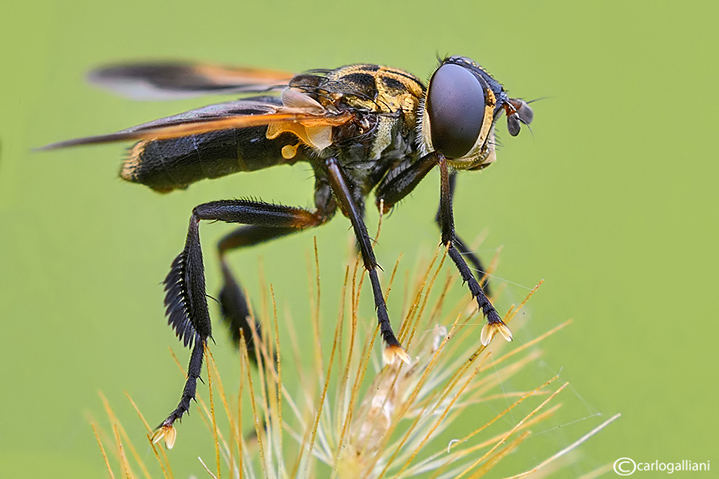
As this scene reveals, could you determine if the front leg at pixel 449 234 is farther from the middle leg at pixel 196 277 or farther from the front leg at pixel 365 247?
the middle leg at pixel 196 277

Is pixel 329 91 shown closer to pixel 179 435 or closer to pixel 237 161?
pixel 237 161

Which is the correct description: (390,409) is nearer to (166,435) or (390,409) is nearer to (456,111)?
(166,435)

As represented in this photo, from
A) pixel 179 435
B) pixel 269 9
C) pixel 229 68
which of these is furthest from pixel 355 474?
pixel 269 9

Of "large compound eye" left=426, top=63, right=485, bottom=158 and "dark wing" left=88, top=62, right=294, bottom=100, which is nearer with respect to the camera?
"large compound eye" left=426, top=63, right=485, bottom=158

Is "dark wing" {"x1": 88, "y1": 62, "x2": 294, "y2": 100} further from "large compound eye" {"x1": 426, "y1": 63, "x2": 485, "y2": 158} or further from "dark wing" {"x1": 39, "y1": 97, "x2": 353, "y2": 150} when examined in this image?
"large compound eye" {"x1": 426, "y1": 63, "x2": 485, "y2": 158}

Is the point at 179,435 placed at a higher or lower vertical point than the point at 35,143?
lower

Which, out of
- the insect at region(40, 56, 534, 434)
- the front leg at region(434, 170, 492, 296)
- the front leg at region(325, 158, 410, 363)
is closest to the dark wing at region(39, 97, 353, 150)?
the insect at region(40, 56, 534, 434)

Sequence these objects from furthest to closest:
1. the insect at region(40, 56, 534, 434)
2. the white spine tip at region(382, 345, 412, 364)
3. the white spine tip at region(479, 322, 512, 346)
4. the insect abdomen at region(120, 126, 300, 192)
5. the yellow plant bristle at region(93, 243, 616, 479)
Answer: the insect abdomen at region(120, 126, 300, 192), the insect at region(40, 56, 534, 434), the white spine tip at region(479, 322, 512, 346), the white spine tip at region(382, 345, 412, 364), the yellow plant bristle at region(93, 243, 616, 479)
